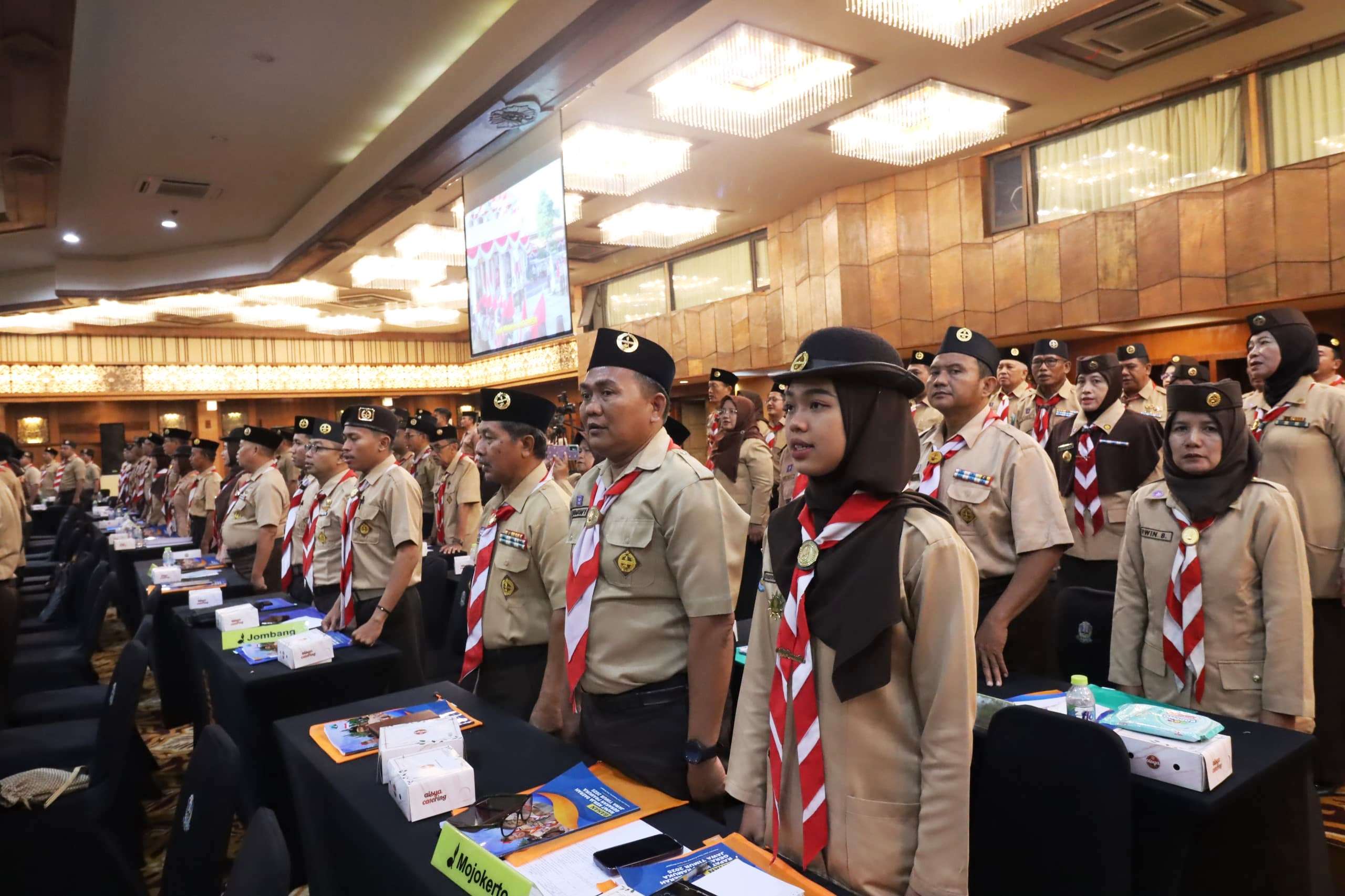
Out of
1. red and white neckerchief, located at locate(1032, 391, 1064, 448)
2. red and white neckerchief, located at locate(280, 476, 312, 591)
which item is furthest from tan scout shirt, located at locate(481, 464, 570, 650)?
red and white neckerchief, located at locate(1032, 391, 1064, 448)

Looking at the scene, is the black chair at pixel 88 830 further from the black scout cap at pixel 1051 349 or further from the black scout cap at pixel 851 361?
the black scout cap at pixel 1051 349

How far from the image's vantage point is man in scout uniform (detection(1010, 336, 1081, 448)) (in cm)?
583

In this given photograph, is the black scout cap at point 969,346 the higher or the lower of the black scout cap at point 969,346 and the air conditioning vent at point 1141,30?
the lower

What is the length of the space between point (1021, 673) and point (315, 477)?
4513 mm

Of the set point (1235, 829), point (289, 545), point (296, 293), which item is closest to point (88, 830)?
point (289, 545)

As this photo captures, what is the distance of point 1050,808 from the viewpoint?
190 centimetres

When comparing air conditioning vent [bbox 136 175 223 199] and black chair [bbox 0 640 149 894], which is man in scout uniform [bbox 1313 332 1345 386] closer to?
black chair [bbox 0 640 149 894]

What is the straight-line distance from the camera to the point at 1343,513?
12.4 ft

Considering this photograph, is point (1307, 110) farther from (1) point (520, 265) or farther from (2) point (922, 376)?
(1) point (520, 265)

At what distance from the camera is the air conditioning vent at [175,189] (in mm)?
8562

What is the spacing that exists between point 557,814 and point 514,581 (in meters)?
1.24

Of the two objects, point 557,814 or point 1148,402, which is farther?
point 1148,402

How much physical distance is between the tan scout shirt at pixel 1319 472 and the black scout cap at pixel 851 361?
3251mm

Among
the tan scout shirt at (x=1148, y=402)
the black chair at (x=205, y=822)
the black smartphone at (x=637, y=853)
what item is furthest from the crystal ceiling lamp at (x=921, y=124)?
the black chair at (x=205, y=822)
